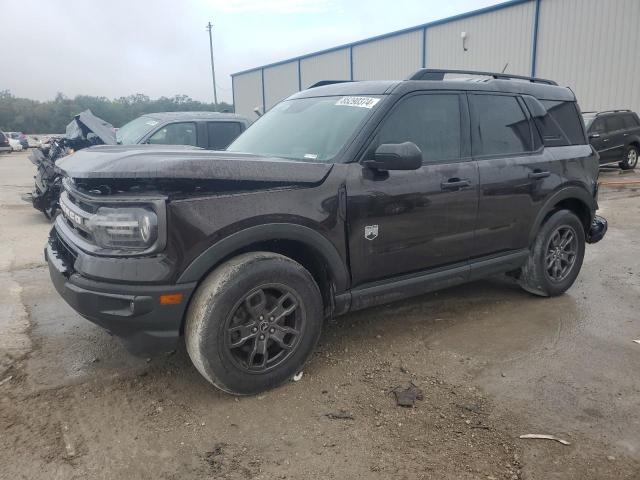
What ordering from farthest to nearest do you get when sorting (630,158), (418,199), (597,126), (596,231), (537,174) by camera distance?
(630,158), (597,126), (596,231), (537,174), (418,199)

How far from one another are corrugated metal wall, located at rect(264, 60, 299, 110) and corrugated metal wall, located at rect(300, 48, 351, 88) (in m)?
1.05

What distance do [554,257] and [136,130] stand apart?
647 centimetres

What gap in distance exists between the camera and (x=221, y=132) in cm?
817

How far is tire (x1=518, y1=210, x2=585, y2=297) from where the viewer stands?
4.67 metres

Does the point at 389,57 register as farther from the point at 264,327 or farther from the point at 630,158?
the point at 264,327

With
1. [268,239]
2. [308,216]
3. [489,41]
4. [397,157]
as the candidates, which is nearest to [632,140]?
[489,41]

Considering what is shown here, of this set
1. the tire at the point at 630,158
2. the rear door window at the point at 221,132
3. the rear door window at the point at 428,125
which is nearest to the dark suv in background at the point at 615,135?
the tire at the point at 630,158

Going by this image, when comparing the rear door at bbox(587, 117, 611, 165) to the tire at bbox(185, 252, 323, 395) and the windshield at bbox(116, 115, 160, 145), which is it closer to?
the windshield at bbox(116, 115, 160, 145)

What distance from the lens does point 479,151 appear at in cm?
407

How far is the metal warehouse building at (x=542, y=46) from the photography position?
1639 centimetres

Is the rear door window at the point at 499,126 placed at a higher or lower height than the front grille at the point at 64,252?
higher

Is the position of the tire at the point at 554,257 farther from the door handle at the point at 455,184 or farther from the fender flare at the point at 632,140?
the fender flare at the point at 632,140

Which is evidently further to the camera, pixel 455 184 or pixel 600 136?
pixel 600 136

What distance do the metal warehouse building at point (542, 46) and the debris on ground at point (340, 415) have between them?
38.0ft
